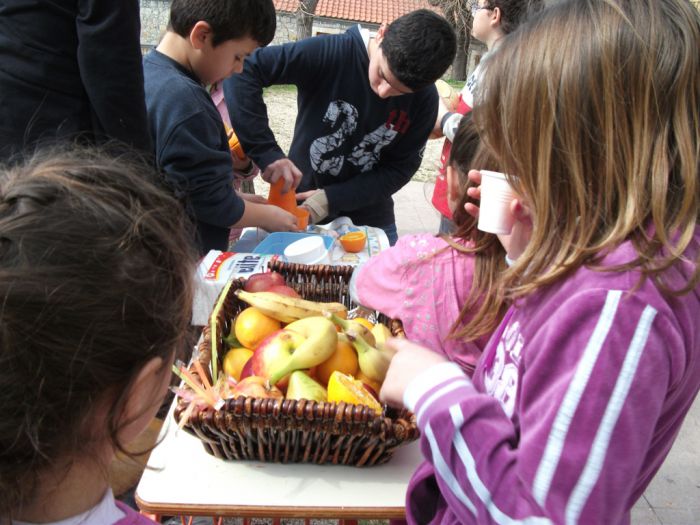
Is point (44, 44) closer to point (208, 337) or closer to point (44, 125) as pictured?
point (44, 125)

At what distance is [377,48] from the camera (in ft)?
7.86

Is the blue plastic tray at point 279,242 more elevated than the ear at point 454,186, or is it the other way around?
the ear at point 454,186

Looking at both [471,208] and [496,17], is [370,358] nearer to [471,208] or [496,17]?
[471,208]

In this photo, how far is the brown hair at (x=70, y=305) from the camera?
66 cm

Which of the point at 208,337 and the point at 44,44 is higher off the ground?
the point at 44,44

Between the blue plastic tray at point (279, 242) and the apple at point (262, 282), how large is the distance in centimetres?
58

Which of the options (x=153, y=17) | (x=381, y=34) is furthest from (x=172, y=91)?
(x=153, y=17)

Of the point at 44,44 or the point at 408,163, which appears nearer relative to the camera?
the point at 44,44

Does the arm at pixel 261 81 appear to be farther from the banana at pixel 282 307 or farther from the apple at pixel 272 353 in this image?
the apple at pixel 272 353

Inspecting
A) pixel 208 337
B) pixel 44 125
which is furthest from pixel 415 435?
pixel 44 125

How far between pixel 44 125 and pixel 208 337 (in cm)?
92

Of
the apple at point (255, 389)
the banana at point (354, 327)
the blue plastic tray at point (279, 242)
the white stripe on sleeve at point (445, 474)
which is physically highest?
the white stripe on sleeve at point (445, 474)

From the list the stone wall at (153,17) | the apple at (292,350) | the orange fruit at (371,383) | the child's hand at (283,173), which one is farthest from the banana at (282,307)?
the stone wall at (153,17)

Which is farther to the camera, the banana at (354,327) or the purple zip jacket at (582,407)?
the banana at (354,327)
